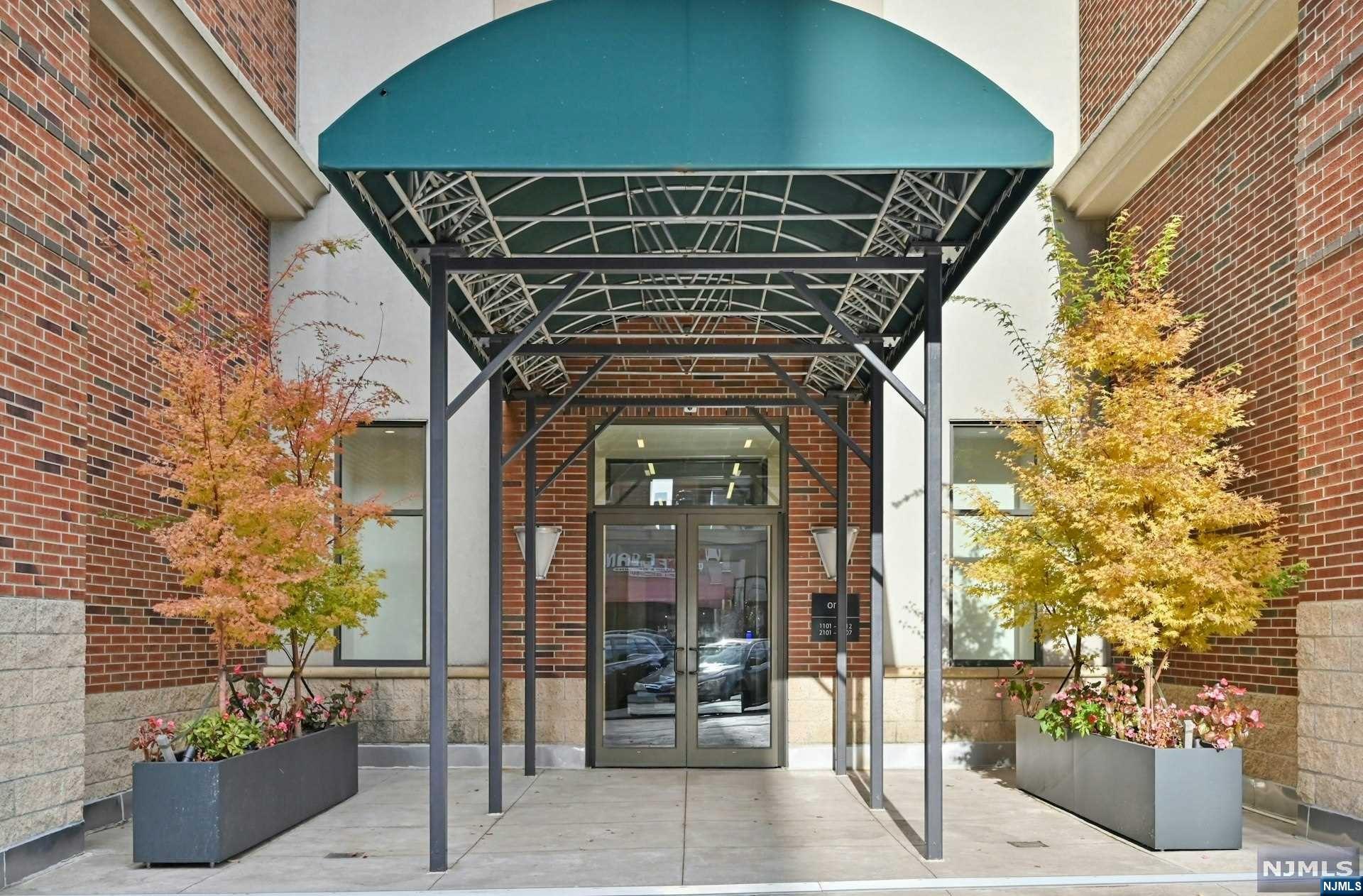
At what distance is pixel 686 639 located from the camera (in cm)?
1293

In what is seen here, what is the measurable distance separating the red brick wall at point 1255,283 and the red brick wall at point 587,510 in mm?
3485

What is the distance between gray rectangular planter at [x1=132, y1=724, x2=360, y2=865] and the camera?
26.2 feet

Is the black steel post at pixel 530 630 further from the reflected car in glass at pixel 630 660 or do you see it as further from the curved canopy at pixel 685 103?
the curved canopy at pixel 685 103

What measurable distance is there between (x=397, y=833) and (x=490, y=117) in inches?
208

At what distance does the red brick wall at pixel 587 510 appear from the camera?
13.0 meters

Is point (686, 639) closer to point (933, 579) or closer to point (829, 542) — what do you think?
point (829, 542)

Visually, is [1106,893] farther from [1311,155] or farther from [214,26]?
[214,26]

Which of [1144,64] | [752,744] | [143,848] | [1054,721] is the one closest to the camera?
[143,848]

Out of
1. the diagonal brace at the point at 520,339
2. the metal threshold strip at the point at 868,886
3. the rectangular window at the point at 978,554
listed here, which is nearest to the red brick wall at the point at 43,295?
the metal threshold strip at the point at 868,886

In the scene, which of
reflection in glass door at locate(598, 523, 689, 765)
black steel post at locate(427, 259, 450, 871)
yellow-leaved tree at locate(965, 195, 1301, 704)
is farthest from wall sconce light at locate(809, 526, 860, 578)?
black steel post at locate(427, 259, 450, 871)

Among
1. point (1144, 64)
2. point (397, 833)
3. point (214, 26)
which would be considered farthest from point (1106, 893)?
point (214, 26)

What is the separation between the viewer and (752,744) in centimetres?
1288

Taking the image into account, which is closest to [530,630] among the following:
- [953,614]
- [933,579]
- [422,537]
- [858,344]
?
[422,537]

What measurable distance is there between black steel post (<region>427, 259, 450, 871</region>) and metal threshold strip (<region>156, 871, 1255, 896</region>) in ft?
1.72
